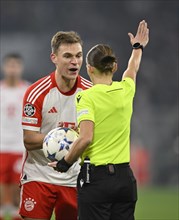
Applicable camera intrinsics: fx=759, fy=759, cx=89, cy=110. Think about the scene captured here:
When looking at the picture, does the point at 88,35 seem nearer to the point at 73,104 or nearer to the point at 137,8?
the point at 137,8

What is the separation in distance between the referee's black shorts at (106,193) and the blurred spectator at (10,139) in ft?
14.8

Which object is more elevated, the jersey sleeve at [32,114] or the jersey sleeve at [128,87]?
the jersey sleeve at [128,87]

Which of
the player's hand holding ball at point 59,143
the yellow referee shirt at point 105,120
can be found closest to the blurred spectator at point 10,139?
the player's hand holding ball at point 59,143

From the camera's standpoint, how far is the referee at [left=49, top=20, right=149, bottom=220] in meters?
5.47

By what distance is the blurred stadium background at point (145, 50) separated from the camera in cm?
1788

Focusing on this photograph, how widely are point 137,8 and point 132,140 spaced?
4.24m

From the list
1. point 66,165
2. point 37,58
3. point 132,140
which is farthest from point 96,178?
point 37,58

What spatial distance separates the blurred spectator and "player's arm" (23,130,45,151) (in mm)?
3554

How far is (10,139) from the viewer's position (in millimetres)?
10469

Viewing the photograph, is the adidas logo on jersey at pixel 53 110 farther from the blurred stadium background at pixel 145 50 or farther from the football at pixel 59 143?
the blurred stadium background at pixel 145 50

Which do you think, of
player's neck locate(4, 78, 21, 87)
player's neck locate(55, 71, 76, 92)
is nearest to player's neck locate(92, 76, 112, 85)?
player's neck locate(55, 71, 76, 92)

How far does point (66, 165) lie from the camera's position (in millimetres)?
5500

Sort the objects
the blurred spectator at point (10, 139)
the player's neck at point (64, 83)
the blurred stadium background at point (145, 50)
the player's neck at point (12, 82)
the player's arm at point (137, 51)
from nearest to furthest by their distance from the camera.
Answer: the player's arm at point (137, 51), the player's neck at point (64, 83), the blurred spectator at point (10, 139), the player's neck at point (12, 82), the blurred stadium background at point (145, 50)

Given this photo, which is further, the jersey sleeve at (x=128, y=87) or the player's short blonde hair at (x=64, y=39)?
the player's short blonde hair at (x=64, y=39)
